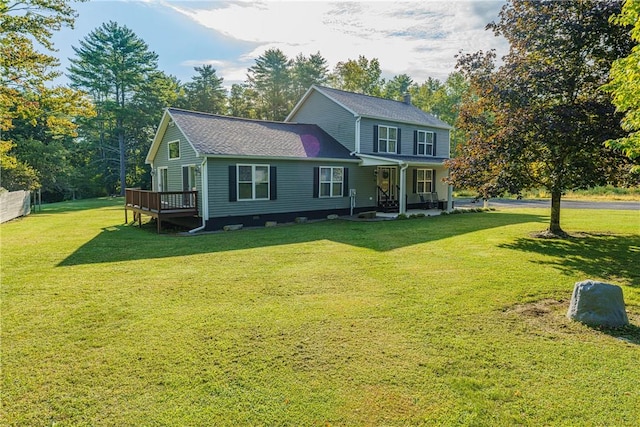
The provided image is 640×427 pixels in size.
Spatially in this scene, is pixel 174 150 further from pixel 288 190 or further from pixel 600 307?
pixel 600 307

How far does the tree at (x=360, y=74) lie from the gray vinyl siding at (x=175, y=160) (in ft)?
94.4

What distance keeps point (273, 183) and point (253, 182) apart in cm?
86

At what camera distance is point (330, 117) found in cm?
1933

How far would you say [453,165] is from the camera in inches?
471

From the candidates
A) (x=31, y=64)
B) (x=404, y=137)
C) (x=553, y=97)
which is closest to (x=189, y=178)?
(x=31, y=64)

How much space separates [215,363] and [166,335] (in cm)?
99

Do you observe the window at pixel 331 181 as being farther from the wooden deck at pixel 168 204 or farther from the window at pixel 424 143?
the window at pixel 424 143

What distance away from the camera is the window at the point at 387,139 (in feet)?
62.7

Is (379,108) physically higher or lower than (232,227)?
higher

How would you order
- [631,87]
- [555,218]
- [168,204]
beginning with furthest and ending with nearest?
[168,204] < [555,218] < [631,87]

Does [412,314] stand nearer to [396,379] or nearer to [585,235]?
[396,379]

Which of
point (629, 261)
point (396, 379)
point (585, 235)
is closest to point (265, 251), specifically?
point (396, 379)

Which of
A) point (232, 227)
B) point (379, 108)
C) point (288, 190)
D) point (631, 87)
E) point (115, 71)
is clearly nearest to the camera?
point (631, 87)

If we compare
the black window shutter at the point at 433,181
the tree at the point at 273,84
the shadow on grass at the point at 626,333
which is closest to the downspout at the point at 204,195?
the shadow on grass at the point at 626,333
